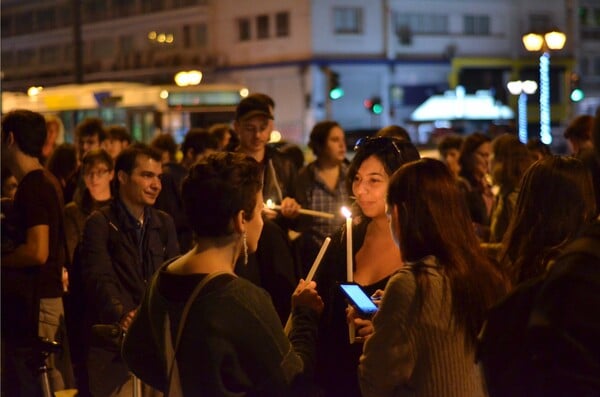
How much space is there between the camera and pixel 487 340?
2984mm

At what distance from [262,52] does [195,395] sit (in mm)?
54498

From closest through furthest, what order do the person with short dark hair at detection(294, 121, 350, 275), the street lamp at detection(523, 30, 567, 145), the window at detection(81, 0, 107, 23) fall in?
the person with short dark hair at detection(294, 121, 350, 275) → the street lamp at detection(523, 30, 567, 145) → the window at detection(81, 0, 107, 23)

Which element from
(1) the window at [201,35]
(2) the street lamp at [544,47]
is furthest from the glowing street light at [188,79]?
(1) the window at [201,35]

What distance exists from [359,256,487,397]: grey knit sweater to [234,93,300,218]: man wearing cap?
14.0 feet

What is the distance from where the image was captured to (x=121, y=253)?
20.1 ft

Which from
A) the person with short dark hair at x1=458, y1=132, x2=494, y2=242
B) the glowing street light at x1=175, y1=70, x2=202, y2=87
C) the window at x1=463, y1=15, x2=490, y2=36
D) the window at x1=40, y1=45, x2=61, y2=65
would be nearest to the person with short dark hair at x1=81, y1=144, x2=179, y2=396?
the person with short dark hair at x1=458, y1=132, x2=494, y2=242

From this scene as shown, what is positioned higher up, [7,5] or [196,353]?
[7,5]

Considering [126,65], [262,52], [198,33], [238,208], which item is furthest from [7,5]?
[238,208]

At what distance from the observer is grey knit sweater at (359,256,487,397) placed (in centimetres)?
372

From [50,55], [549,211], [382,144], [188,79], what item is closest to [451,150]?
[382,144]

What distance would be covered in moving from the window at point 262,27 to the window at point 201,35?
3.66m

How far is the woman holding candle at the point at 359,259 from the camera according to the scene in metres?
4.58

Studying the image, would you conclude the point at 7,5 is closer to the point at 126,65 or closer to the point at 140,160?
the point at 126,65

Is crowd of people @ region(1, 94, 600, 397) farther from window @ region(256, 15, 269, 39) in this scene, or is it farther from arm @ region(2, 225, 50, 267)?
window @ region(256, 15, 269, 39)
